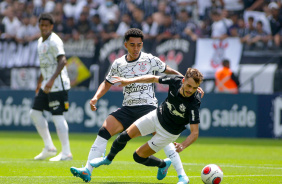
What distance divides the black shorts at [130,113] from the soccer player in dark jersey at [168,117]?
1.61 feet

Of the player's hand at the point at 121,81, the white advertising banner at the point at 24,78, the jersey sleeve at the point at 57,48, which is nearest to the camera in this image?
the player's hand at the point at 121,81

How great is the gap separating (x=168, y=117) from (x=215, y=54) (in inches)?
398

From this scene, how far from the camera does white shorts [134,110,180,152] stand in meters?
7.03

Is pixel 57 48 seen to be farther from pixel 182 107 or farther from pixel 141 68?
pixel 182 107

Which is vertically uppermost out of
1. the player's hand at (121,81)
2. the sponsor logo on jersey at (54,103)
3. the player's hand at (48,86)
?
the player's hand at (121,81)

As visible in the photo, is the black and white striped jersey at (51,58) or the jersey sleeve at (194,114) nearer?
the jersey sleeve at (194,114)

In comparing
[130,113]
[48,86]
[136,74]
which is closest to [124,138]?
[130,113]

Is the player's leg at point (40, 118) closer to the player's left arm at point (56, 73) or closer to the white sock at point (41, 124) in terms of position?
the white sock at point (41, 124)

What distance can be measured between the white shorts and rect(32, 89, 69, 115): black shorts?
316 cm

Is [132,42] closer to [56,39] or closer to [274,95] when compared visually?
[56,39]

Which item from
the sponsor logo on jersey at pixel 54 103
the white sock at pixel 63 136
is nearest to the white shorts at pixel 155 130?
the white sock at pixel 63 136

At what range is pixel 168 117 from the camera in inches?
274

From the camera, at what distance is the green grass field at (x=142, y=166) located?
300 inches

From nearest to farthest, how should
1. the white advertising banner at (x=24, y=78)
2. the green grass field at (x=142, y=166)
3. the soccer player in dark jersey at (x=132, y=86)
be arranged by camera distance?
the green grass field at (x=142, y=166)
the soccer player in dark jersey at (x=132, y=86)
the white advertising banner at (x=24, y=78)
